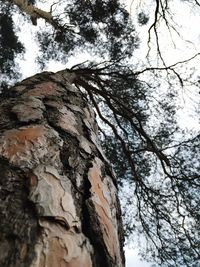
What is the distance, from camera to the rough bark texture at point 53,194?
821mm

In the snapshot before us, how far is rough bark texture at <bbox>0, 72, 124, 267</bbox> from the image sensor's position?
2.69 feet

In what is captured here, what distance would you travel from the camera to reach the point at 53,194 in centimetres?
96

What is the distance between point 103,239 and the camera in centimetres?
100

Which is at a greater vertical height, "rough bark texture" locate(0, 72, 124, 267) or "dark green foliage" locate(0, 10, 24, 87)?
"dark green foliage" locate(0, 10, 24, 87)

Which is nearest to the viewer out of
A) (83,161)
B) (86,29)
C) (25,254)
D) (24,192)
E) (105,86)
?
(25,254)

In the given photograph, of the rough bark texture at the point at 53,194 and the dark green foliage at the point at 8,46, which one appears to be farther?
the dark green foliage at the point at 8,46

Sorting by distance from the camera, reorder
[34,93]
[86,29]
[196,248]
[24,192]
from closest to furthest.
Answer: [24,192]
[34,93]
[196,248]
[86,29]

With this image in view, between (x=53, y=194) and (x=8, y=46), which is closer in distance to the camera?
(x=53, y=194)

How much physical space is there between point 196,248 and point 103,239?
10.0 ft

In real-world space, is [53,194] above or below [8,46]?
below

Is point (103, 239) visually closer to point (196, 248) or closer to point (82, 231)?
point (82, 231)

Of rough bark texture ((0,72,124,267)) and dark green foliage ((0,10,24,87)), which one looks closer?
rough bark texture ((0,72,124,267))

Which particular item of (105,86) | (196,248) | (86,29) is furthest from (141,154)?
(86,29)

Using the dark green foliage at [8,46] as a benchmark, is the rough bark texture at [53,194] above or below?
below
